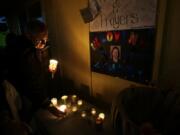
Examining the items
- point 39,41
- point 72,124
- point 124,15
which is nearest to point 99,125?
point 72,124

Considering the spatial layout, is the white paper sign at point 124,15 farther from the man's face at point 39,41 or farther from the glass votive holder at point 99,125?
the glass votive holder at point 99,125

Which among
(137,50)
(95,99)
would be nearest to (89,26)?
(137,50)

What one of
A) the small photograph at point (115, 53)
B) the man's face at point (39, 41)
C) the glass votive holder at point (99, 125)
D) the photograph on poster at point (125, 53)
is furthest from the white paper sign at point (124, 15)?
the glass votive holder at point (99, 125)

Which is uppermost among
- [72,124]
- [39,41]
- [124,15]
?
[124,15]

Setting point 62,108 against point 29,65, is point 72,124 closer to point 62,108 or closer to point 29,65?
point 62,108

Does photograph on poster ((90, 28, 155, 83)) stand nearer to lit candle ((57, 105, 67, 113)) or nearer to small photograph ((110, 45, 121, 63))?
small photograph ((110, 45, 121, 63))

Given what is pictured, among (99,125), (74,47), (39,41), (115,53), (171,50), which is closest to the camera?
(171,50)

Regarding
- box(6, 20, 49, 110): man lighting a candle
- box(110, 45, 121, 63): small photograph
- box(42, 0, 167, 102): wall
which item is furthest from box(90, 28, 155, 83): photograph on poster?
box(6, 20, 49, 110): man lighting a candle

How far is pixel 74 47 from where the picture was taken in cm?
179

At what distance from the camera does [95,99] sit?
1.74m

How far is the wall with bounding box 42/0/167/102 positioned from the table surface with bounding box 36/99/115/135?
13.0 inches

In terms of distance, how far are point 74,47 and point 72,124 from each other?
924 millimetres

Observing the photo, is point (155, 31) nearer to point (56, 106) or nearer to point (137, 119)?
point (137, 119)

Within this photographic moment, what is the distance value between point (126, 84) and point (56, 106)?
0.75 m
